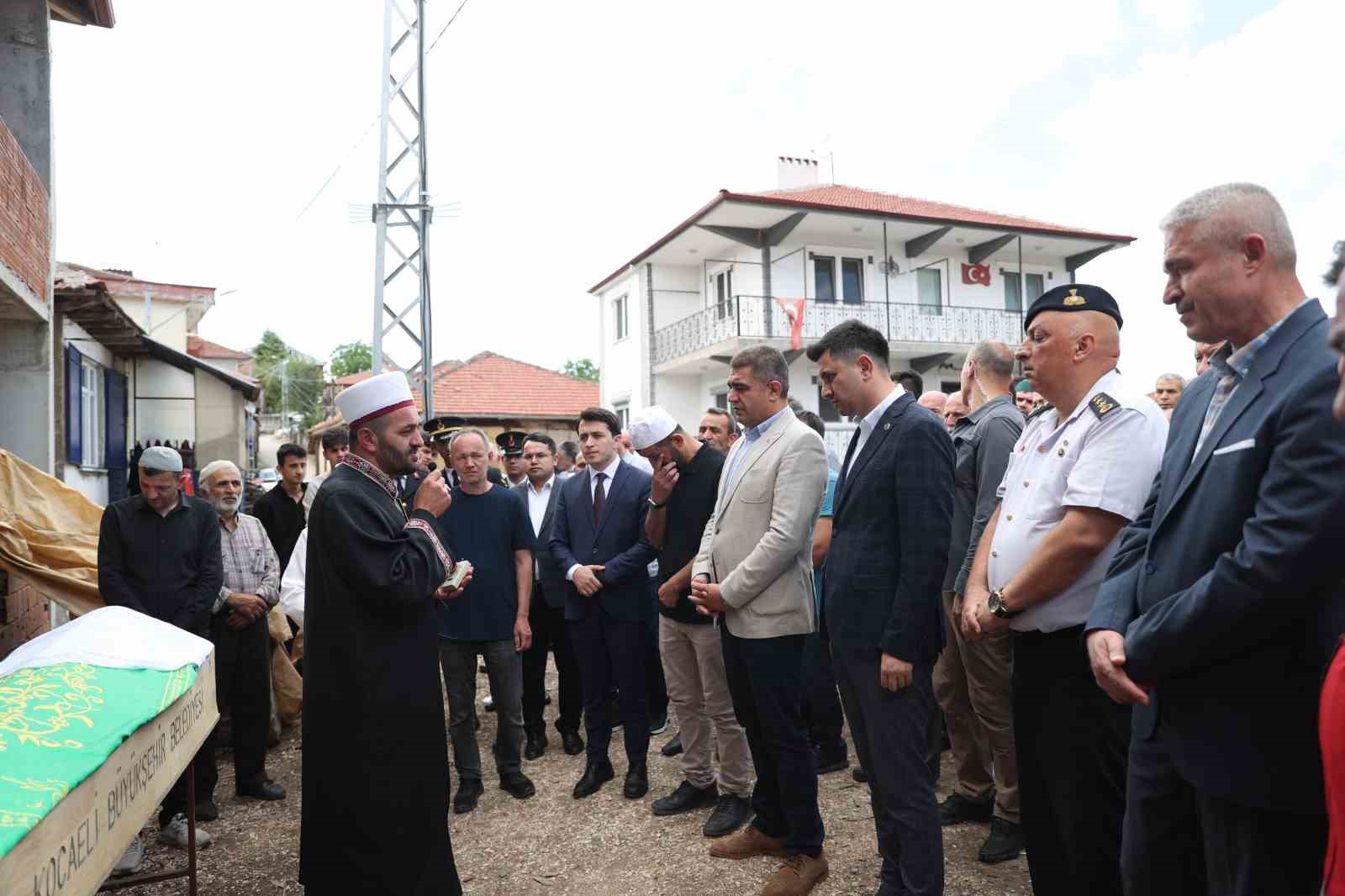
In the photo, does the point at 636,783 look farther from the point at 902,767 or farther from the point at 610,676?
the point at 902,767

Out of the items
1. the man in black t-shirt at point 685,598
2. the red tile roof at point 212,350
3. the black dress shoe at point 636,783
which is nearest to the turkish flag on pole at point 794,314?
the man in black t-shirt at point 685,598

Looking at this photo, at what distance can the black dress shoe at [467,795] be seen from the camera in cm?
509

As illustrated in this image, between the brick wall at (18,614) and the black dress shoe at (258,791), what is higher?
the brick wall at (18,614)

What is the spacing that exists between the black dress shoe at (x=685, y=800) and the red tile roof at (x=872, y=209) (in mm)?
16847

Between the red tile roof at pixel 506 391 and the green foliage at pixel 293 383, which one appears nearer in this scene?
the red tile roof at pixel 506 391

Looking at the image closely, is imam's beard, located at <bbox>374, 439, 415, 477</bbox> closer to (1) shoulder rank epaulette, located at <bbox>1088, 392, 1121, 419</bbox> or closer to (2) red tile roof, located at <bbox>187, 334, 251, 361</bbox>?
(1) shoulder rank epaulette, located at <bbox>1088, 392, 1121, 419</bbox>

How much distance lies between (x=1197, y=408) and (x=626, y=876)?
10.7ft

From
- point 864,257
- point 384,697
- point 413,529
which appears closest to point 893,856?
point 384,697

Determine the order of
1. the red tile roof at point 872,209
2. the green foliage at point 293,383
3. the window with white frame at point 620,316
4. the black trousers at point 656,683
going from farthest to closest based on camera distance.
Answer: the green foliage at point 293,383, the window with white frame at point 620,316, the red tile roof at point 872,209, the black trousers at point 656,683

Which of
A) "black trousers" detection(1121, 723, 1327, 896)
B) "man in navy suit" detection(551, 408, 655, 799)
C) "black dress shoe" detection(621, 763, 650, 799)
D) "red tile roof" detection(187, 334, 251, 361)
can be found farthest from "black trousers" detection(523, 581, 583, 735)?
"red tile roof" detection(187, 334, 251, 361)

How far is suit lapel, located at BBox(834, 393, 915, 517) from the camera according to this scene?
3514mm

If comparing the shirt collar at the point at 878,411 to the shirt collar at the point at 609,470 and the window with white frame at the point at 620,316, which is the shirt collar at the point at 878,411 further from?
the window with white frame at the point at 620,316

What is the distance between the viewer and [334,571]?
10.8 feet

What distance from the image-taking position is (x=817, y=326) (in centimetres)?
2247
